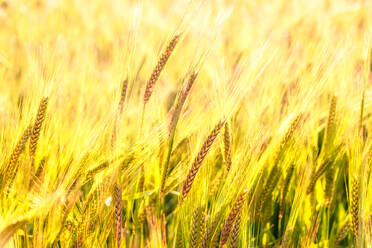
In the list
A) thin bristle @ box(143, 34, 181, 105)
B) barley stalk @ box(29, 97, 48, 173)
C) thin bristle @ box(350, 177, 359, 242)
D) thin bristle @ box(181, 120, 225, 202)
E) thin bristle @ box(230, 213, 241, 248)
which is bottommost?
thin bristle @ box(230, 213, 241, 248)

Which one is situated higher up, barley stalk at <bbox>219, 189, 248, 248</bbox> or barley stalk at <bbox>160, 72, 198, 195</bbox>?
barley stalk at <bbox>160, 72, 198, 195</bbox>

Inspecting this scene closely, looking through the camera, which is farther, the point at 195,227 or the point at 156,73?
the point at 156,73

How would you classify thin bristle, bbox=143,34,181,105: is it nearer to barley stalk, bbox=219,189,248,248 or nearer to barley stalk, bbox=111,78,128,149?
barley stalk, bbox=111,78,128,149

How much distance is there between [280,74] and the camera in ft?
3.33

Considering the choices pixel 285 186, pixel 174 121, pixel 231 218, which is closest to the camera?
pixel 231 218

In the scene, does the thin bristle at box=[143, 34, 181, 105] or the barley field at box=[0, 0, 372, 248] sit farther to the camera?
the thin bristle at box=[143, 34, 181, 105]

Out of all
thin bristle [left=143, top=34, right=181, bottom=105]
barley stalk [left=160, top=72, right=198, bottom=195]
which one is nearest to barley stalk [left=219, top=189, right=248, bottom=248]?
barley stalk [left=160, top=72, right=198, bottom=195]

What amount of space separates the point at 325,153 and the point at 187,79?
0.38 meters

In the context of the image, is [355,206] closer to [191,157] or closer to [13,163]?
[191,157]

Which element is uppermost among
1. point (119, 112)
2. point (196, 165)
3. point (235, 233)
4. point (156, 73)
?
point (156, 73)

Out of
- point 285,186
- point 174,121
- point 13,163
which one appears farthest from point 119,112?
point 285,186

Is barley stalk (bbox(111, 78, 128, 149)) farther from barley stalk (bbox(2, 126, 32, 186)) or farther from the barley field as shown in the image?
barley stalk (bbox(2, 126, 32, 186))

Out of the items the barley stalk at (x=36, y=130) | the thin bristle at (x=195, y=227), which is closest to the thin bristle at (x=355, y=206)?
the thin bristle at (x=195, y=227)

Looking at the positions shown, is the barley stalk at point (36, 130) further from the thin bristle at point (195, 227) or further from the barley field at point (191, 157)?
the thin bristle at point (195, 227)
